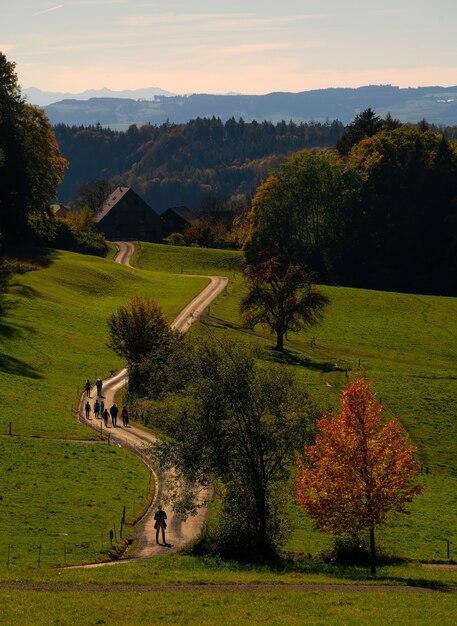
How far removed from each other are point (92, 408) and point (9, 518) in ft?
83.7

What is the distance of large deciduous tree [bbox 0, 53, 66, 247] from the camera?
360ft

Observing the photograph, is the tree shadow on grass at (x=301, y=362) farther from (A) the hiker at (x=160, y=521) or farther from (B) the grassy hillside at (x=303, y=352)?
(A) the hiker at (x=160, y=521)

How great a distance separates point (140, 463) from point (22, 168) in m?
64.4

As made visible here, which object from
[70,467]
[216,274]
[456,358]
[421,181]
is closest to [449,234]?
[421,181]

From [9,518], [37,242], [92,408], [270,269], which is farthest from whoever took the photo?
[37,242]

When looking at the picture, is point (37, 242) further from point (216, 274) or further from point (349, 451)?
point (349, 451)

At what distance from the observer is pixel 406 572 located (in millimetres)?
37844

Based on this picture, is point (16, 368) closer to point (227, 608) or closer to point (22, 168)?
point (22, 168)

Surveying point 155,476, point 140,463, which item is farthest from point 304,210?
point 155,476

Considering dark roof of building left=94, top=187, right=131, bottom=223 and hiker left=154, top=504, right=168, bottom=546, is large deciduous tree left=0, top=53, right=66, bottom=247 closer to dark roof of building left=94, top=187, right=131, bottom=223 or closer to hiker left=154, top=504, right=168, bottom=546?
dark roof of building left=94, top=187, right=131, bottom=223

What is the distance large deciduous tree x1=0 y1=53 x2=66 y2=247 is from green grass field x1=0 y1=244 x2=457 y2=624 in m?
6.09

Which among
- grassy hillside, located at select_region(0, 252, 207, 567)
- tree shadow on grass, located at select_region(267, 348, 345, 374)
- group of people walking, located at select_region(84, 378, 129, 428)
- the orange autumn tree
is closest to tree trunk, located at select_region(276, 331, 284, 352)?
tree shadow on grass, located at select_region(267, 348, 345, 374)

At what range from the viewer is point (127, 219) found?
174875 mm

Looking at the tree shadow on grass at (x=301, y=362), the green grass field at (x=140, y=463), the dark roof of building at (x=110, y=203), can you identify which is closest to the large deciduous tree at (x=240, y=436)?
the green grass field at (x=140, y=463)
